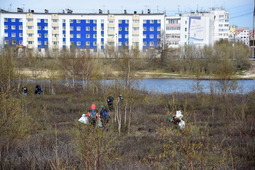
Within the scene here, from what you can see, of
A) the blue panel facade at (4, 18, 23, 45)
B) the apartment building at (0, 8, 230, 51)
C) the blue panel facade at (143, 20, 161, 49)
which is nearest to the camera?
the blue panel facade at (4, 18, 23, 45)

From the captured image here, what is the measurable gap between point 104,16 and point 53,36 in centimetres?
941

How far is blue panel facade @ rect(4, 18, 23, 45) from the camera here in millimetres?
53469

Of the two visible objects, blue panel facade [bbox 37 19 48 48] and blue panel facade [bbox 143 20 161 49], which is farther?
blue panel facade [bbox 143 20 161 49]

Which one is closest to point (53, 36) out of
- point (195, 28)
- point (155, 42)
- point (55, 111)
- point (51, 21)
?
point (51, 21)

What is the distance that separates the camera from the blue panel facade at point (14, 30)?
175 feet

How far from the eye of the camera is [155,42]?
180 feet

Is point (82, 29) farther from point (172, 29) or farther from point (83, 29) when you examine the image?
point (172, 29)

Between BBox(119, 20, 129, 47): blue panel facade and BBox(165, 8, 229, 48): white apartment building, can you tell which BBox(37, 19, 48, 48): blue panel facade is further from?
BBox(165, 8, 229, 48): white apartment building

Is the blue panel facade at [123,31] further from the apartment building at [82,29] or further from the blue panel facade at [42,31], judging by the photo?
the blue panel facade at [42,31]

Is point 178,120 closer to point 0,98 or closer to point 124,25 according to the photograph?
point 0,98

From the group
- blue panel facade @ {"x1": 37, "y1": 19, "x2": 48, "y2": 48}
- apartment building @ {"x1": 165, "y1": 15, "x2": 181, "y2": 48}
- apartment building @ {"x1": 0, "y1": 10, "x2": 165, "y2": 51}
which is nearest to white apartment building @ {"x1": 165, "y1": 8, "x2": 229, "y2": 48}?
apartment building @ {"x1": 165, "y1": 15, "x2": 181, "y2": 48}

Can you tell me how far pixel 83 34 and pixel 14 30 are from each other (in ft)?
38.5

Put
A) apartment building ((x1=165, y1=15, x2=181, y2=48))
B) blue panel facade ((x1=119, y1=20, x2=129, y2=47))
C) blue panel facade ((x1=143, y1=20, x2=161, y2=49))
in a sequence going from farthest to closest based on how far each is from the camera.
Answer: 1. apartment building ((x1=165, y1=15, x2=181, y2=48))
2. blue panel facade ((x1=143, y1=20, x2=161, y2=49))
3. blue panel facade ((x1=119, y1=20, x2=129, y2=47))

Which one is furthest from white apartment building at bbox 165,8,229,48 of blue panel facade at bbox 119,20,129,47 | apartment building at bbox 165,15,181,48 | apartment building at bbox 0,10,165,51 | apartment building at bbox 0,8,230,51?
blue panel facade at bbox 119,20,129,47
